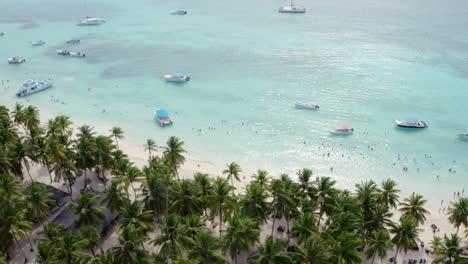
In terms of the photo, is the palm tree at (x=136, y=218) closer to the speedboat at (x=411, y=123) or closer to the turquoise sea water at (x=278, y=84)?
the turquoise sea water at (x=278, y=84)

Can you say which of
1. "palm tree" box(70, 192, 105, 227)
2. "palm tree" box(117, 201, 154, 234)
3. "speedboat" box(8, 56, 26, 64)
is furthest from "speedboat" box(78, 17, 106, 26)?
"palm tree" box(117, 201, 154, 234)

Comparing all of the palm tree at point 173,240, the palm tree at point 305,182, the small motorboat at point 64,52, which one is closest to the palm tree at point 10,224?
the palm tree at point 173,240

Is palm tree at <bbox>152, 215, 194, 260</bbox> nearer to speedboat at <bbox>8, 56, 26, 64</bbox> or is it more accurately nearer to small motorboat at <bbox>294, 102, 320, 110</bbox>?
small motorboat at <bbox>294, 102, 320, 110</bbox>

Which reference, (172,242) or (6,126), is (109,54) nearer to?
(6,126)

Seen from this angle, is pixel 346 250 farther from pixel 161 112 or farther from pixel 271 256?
pixel 161 112

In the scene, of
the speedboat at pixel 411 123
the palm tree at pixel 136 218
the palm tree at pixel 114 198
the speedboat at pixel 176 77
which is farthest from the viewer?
the speedboat at pixel 176 77

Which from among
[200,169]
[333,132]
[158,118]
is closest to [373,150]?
[333,132]
